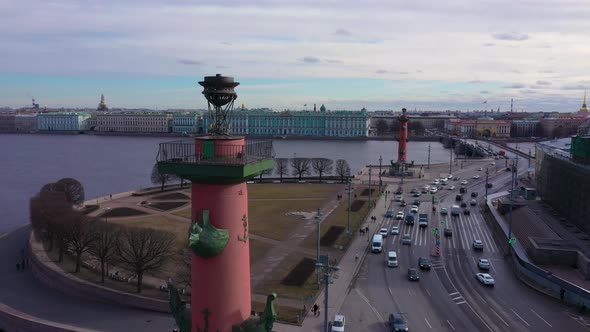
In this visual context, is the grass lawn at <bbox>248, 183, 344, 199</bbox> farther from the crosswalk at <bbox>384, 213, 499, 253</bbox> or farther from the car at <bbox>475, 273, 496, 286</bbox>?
the car at <bbox>475, 273, 496, 286</bbox>

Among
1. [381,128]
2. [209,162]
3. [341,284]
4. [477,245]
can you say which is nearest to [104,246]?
[341,284]

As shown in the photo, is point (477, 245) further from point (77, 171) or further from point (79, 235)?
point (77, 171)

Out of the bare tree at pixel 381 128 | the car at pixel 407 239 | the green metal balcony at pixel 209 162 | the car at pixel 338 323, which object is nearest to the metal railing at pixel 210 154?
the green metal balcony at pixel 209 162

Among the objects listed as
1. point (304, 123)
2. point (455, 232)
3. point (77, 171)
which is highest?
point (304, 123)

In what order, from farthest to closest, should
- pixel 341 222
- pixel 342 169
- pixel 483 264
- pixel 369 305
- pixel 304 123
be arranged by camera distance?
pixel 304 123 → pixel 342 169 → pixel 341 222 → pixel 483 264 → pixel 369 305

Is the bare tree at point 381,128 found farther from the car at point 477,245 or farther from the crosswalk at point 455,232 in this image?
the car at point 477,245

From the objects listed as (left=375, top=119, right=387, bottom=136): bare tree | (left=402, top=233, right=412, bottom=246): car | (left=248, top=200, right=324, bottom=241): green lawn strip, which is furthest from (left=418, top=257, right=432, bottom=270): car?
(left=375, top=119, right=387, bottom=136): bare tree

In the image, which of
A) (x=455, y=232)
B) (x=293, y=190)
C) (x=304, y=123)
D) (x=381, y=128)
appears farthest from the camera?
(x=381, y=128)
